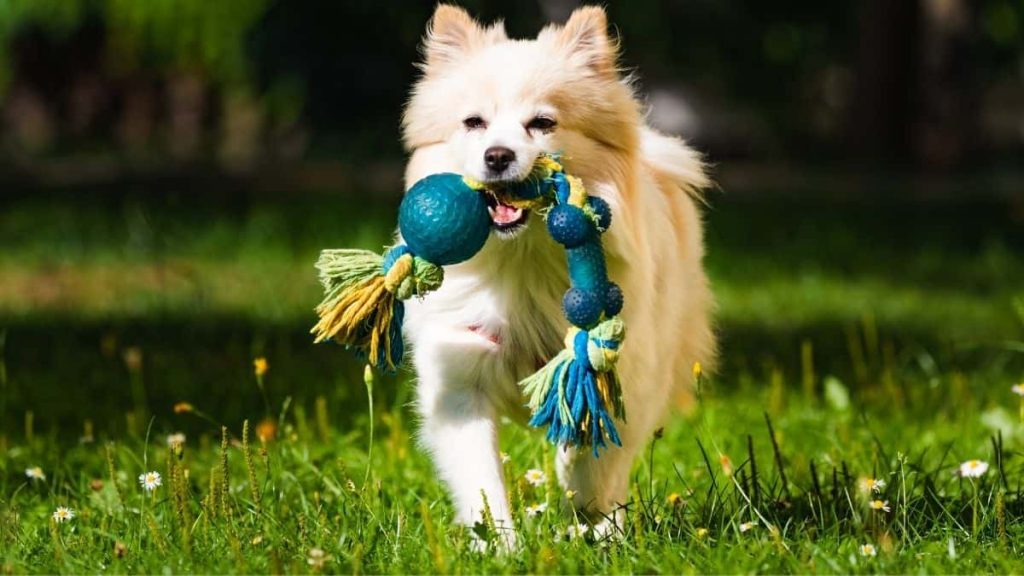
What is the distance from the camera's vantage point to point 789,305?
8016 mm

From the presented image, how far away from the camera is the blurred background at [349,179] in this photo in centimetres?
643

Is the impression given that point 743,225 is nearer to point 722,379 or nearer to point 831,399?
point 722,379

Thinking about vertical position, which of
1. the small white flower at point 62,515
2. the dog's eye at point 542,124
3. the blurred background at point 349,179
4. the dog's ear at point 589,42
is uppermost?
the dog's ear at point 589,42

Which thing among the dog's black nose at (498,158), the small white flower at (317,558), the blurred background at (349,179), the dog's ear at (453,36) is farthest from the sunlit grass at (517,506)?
the dog's ear at (453,36)

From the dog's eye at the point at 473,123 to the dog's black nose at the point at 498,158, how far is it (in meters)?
0.30

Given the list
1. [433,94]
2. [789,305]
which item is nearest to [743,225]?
[789,305]

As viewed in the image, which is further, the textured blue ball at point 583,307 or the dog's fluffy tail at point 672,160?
the dog's fluffy tail at point 672,160

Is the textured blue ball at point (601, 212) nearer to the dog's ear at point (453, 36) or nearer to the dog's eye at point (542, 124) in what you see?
the dog's eye at point (542, 124)

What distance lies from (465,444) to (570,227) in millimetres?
662

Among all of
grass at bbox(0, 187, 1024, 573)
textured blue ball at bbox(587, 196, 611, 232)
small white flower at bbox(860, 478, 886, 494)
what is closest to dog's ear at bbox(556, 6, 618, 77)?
textured blue ball at bbox(587, 196, 611, 232)

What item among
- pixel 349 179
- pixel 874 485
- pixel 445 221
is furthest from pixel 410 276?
pixel 349 179

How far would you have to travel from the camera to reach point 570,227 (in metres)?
3.39

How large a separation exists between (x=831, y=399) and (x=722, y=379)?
0.80 meters

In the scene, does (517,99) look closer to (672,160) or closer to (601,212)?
(601,212)
